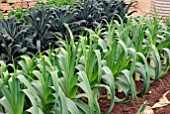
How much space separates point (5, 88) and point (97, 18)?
7.22 feet

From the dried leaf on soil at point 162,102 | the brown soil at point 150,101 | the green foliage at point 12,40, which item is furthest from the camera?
the green foliage at point 12,40

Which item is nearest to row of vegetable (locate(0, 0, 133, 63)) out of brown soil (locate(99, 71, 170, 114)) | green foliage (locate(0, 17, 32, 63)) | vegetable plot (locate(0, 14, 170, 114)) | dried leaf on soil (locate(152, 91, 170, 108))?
green foliage (locate(0, 17, 32, 63))

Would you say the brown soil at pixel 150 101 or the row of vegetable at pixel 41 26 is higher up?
the row of vegetable at pixel 41 26

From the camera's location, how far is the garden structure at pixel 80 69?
224cm

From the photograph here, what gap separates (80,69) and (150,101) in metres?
0.60

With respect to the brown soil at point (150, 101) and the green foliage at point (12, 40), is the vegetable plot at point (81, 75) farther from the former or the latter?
the green foliage at point (12, 40)

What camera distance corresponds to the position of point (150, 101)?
9.06 ft

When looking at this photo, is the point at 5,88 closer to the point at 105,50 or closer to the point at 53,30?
the point at 105,50

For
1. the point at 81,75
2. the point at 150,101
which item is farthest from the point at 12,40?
the point at 150,101

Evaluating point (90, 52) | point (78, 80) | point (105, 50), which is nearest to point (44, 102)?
point (78, 80)

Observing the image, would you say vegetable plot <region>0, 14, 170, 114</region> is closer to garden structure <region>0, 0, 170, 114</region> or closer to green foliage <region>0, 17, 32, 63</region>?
garden structure <region>0, 0, 170, 114</region>

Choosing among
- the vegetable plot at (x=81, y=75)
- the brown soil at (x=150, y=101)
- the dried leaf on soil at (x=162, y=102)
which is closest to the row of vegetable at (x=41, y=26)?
the vegetable plot at (x=81, y=75)

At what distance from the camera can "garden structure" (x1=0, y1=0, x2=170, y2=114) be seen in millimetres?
2238

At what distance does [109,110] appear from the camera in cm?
238
